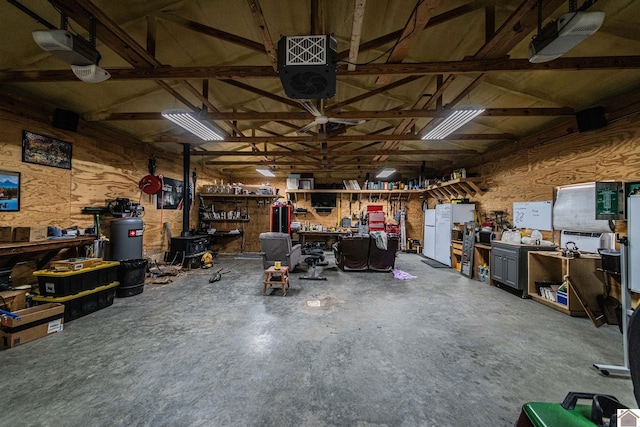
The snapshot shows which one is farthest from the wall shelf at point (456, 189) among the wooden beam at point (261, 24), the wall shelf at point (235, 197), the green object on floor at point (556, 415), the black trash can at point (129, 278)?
the black trash can at point (129, 278)

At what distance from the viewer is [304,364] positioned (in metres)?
2.14

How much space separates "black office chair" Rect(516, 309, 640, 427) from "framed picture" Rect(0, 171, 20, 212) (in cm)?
553

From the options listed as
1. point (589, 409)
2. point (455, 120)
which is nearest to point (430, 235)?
point (455, 120)

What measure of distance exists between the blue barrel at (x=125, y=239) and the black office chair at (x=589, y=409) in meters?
5.62

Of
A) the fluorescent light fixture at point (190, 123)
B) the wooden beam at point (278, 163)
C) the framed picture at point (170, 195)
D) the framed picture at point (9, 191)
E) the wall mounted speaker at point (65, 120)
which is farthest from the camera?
the wooden beam at point (278, 163)

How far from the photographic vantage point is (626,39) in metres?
2.45

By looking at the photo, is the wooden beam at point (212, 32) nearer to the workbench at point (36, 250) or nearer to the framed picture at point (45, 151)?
the framed picture at point (45, 151)

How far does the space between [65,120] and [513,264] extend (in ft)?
25.9

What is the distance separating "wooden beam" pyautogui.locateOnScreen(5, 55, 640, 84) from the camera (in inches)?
98.7

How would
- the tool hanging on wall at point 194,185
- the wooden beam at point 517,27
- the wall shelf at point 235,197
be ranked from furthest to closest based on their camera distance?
the wall shelf at point 235,197 < the tool hanging on wall at point 194,185 < the wooden beam at point 517,27

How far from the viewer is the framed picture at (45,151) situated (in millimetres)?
3293

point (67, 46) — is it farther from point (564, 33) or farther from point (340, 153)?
point (340, 153)

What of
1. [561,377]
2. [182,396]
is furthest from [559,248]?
[182,396]

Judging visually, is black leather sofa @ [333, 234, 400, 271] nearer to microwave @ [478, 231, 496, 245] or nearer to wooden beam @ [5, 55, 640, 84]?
microwave @ [478, 231, 496, 245]
